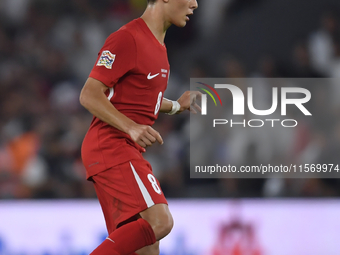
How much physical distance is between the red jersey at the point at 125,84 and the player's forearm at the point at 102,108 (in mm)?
71

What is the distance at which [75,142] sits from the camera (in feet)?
19.0

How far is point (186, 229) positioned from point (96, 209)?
926 millimetres

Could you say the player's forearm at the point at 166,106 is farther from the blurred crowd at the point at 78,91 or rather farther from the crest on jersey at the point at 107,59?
the blurred crowd at the point at 78,91

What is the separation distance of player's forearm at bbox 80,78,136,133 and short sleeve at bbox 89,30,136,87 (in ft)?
0.23

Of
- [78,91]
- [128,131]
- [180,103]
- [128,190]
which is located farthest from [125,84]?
[78,91]

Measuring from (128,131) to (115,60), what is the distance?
376 millimetres

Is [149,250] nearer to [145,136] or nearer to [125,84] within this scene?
[145,136]

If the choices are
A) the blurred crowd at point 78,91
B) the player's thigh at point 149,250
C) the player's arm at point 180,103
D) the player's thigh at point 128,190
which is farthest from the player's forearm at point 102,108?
the blurred crowd at point 78,91

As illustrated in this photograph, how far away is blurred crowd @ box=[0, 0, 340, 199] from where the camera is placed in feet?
17.4

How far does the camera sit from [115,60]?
2418 mm

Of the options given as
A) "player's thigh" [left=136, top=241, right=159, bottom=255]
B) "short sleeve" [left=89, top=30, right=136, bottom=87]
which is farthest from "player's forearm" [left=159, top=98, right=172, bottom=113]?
"player's thigh" [left=136, top=241, right=159, bottom=255]

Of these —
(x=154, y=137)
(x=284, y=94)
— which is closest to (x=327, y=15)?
(x=284, y=94)

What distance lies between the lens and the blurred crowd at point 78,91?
5293 millimetres

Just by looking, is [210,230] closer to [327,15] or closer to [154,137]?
[154,137]
